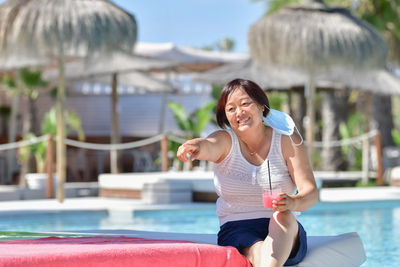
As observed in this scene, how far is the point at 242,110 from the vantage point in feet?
10.2

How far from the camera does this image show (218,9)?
81.6m

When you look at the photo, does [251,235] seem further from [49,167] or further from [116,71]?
[116,71]

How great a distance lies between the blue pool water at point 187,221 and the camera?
306 inches

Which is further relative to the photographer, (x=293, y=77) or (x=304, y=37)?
(x=293, y=77)

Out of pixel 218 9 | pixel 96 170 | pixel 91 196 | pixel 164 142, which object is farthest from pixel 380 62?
pixel 218 9

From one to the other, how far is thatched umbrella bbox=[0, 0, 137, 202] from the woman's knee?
639 cm

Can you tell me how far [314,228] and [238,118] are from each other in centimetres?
509

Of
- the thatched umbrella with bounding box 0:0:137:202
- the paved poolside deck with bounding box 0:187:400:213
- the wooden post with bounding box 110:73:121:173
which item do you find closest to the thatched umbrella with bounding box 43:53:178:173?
the wooden post with bounding box 110:73:121:173

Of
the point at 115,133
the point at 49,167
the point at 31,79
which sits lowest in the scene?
the point at 49,167

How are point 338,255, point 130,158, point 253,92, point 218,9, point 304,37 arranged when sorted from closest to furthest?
point 253,92 < point 338,255 < point 304,37 < point 130,158 < point 218,9

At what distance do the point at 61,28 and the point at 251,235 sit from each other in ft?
20.6

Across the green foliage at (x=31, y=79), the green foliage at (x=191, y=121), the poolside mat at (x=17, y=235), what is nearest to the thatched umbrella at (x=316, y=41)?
the green foliage at (x=191, y=121)

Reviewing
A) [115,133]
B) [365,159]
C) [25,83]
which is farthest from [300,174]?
[25,83]

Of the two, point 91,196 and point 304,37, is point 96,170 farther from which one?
point 304,37
